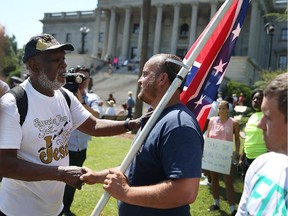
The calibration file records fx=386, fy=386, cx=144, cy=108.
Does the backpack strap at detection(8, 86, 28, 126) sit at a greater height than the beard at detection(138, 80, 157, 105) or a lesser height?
lesser

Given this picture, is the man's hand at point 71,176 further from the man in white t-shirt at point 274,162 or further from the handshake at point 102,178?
the man in white t-shirt at point 274,162

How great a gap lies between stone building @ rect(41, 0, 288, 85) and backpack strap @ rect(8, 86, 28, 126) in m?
46.9

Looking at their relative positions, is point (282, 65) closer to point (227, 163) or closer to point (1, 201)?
point (227, 163)

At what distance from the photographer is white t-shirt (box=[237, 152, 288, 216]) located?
1881 mm

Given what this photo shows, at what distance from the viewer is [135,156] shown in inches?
108

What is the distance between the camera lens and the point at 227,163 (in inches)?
263

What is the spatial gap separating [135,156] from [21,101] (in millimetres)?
1013

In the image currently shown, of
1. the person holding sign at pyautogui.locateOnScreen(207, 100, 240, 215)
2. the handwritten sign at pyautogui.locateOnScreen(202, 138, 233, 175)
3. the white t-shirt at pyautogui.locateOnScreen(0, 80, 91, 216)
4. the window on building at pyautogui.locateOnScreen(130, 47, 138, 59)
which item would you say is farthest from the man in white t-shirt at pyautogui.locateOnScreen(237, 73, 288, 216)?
the window on building at pyautogui.locateOnScreen(130, 47, 138, 59)

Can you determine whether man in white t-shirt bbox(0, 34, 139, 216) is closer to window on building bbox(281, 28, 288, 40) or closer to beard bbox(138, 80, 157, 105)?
beard bbox(138, 80, 157, 105)

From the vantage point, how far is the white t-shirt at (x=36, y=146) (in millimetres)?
2906

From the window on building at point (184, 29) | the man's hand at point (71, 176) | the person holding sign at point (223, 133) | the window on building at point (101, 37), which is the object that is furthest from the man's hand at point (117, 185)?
the window on building at point (101, 37)

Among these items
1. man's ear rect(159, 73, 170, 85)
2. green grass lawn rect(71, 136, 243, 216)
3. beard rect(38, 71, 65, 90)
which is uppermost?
man's ear rect(159, 73, 170, 85)

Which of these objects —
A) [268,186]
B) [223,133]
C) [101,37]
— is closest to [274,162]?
[268,186]

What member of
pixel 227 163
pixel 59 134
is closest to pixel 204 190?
pixel 227 163
